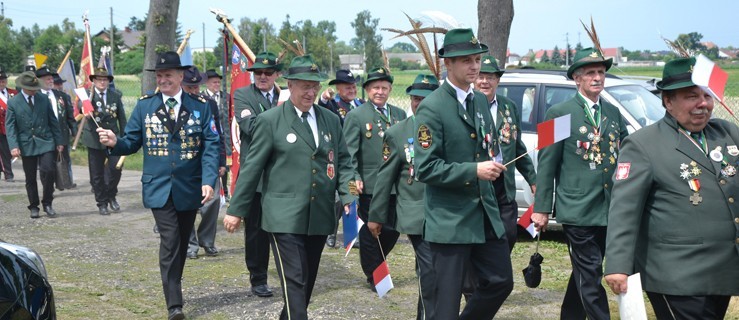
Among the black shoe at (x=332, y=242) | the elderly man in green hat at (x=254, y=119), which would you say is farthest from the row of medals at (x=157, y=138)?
the black shoe at (x=332, y=242)

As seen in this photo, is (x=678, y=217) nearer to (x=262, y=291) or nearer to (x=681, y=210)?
(x=681, y=210)

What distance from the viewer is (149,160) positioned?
24.4ft

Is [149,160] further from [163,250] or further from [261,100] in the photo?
[261,100]

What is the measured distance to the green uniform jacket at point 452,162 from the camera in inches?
206

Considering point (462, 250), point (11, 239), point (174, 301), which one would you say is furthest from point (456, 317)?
point (11, 239)

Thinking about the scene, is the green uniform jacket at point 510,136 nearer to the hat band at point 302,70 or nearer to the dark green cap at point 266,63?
the hat band at point 302,70

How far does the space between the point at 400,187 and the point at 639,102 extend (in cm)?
476

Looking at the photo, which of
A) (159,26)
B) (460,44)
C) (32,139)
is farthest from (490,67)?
(32,139)

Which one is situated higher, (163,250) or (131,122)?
(131,122)

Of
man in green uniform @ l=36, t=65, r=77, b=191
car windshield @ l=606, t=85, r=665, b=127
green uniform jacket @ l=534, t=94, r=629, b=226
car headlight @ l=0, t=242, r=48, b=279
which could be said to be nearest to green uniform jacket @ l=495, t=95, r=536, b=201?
green uniform jacket @ l=534, t=94, r=629, b=226

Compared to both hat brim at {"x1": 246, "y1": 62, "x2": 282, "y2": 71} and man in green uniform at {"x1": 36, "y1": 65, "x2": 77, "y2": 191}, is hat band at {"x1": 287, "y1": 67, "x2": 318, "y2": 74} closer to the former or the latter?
hat brim at {"x1": 246, "y1": 62, "x2": 282, "y2": 71}

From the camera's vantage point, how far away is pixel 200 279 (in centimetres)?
876

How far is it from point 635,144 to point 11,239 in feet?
28.8

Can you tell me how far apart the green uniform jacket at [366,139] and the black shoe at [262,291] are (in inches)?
50.8
